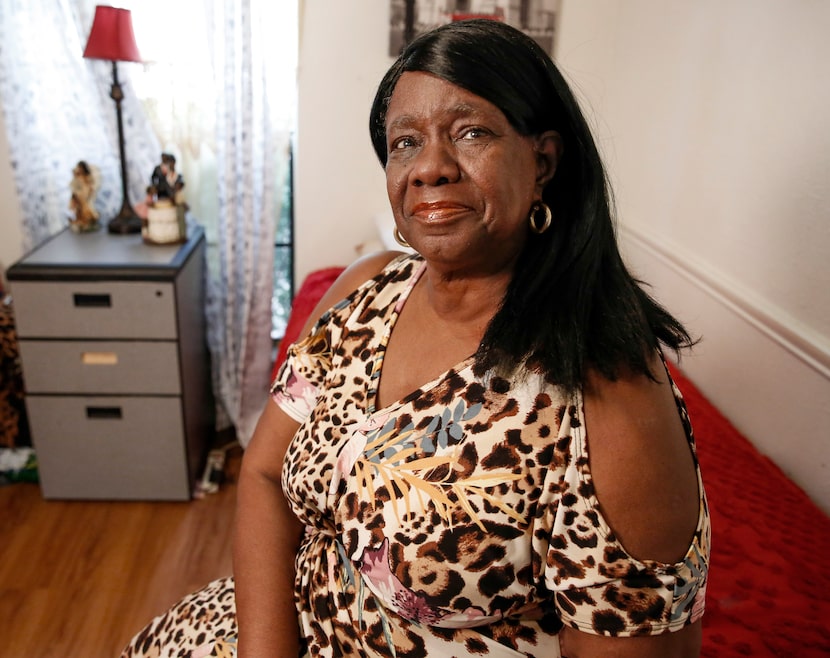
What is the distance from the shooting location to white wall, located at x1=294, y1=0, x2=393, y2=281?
2367 millimetres

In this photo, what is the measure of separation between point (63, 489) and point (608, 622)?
2018 millimetres

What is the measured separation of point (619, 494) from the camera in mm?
748

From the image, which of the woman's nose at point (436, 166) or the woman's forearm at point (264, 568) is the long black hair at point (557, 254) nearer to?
the woman's nose at point (436, 166)

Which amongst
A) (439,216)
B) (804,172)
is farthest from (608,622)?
(804,172)

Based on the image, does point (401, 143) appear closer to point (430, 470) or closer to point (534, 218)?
point (534, 218)

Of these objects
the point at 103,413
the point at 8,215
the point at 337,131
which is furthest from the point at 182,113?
the point at 103,413

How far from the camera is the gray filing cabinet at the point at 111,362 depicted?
208cm

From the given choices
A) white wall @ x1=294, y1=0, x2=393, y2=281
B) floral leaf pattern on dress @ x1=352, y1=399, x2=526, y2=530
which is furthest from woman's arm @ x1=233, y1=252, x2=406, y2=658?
white wall @ x1=294, y1=0, x2=393, y2=281

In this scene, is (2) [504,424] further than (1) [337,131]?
No

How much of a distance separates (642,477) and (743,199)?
1071mm

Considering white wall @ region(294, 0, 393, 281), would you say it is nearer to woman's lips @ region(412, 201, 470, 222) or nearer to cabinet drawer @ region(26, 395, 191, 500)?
cabinet drawer @ region(26, 395, 191, 500)

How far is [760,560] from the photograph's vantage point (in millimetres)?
1151

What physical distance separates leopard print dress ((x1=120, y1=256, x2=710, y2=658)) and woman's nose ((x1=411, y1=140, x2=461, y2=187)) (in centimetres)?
21

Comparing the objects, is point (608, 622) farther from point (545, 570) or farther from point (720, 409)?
point (720, 409)
